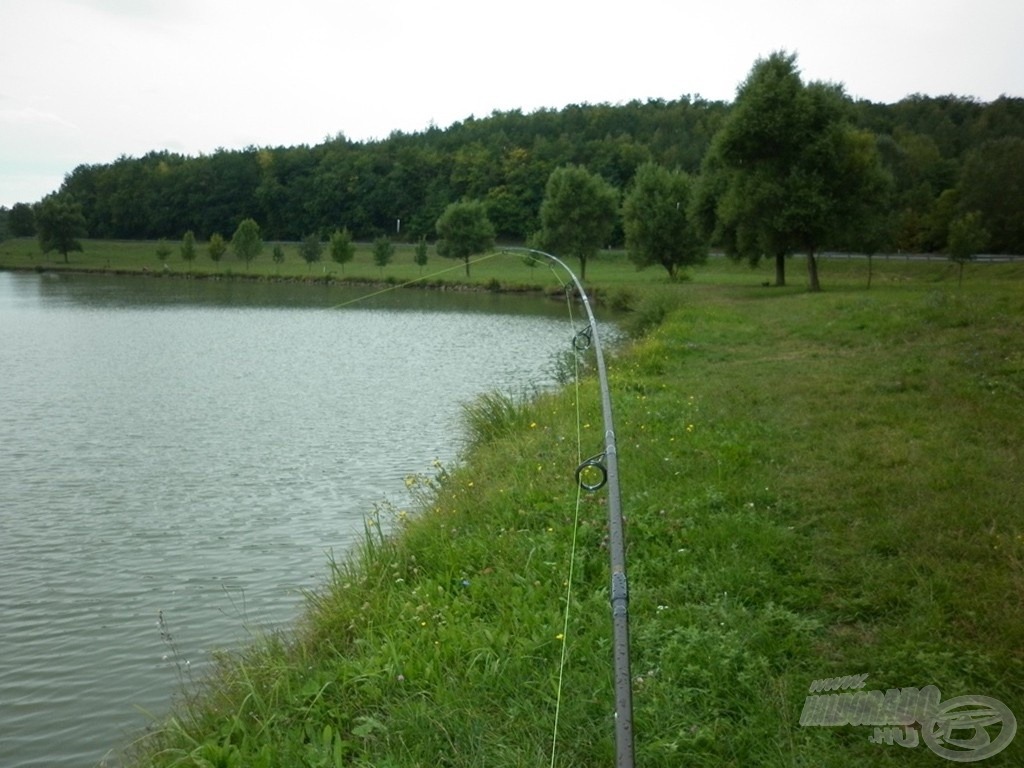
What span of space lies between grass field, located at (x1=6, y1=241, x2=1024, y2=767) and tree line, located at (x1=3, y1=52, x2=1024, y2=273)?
31822 millimetres

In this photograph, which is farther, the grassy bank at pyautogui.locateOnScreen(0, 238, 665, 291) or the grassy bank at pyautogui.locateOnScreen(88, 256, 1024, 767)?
the grassy bank at pyautogui.locateOnScreen(0, 238, 665, 291)

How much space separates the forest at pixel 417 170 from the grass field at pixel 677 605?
88.4m

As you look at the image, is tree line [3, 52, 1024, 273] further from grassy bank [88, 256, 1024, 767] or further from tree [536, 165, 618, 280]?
grassy bank [88, 256, 1024, 767]

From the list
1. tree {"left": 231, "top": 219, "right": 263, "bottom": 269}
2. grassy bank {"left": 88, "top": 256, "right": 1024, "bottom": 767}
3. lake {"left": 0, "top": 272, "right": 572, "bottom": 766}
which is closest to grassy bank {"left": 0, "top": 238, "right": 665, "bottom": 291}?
tree {"left": 231, "top": 219, "right": 263, "bottom": 269}

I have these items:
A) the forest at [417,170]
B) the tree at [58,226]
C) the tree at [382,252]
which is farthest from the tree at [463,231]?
the tree at [58,226]

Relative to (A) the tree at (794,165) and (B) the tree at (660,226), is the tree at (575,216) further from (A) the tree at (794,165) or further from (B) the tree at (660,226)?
(A) the tree at (794,165)

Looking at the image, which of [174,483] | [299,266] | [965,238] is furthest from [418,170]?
[174,483]

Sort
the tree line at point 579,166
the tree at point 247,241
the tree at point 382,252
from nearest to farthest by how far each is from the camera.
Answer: the tree line at point 579,166 < the tree at point 382,252 < the tree at point 247,241

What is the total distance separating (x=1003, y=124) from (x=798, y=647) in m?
98.3

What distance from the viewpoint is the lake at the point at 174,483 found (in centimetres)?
739

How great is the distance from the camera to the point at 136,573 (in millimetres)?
9414

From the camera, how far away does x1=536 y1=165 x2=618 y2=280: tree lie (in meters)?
69.1

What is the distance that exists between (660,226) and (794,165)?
16.4m

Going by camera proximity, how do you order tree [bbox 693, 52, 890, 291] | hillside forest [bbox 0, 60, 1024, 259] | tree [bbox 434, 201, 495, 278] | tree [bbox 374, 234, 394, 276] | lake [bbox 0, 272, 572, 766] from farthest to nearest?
hillside forest [bbox 0, 60, 1024, 259], tree [bbox 374, 234, 394, 276], tree [bbox 434, 201, 495, 278], tree [bbox 693, 52, 890, 291], lake [bbox 0, 272, 572, 766]
